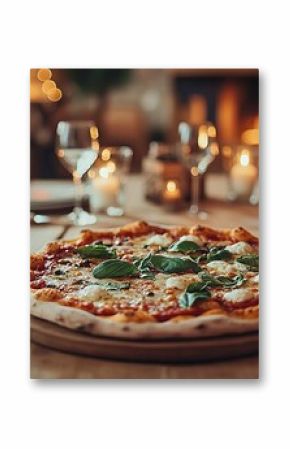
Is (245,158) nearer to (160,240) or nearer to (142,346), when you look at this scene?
(160,240)

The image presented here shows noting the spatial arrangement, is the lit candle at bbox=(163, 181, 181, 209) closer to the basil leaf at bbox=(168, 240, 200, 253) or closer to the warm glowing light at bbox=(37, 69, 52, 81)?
the basil leaf at bbox=(168, 240, 200, 253)

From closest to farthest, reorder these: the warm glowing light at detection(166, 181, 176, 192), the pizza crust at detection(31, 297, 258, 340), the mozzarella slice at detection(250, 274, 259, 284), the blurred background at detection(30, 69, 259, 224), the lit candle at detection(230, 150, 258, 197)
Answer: the pizza crust at detection(31, 297, 258, 340) < the mozzarella slice at detection(250, 274, 259, 284) < the blurred background at detection(30, 69, 259, 224) < the lit candle at detection(230, 150, 258, 197) < the warm glowing light at detection(166, 181, 176, 192)

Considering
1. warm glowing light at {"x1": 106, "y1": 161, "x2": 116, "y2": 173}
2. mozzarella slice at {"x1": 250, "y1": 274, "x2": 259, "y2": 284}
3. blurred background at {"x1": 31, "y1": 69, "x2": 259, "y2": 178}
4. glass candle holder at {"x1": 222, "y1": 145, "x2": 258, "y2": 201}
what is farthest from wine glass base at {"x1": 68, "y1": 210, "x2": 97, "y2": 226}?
mozzarella slice at {"x1": 250, "y1": 274, "x2": 259, "y2": 284}

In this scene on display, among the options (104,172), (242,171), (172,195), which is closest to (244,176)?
(242,171)

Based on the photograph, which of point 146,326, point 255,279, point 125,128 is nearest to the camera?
point 146,326

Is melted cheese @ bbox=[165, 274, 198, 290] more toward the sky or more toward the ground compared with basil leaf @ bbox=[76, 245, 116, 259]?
more toward the ground

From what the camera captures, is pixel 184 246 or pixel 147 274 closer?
pixel 147 274
